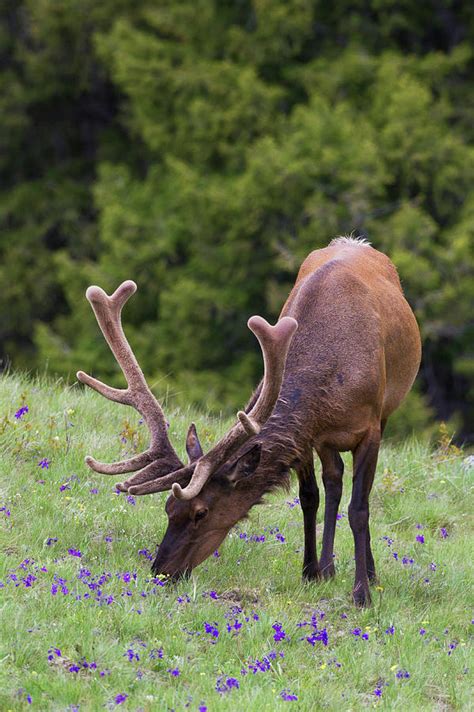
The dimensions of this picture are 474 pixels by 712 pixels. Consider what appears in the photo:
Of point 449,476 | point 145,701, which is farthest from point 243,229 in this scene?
point 145,701

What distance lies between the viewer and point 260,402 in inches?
269

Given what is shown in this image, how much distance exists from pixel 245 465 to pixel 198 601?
2.78 ft

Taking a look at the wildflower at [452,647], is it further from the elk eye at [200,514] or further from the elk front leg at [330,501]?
the elk eye at [200,514]

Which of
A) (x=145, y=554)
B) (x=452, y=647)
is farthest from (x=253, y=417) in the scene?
(x=452, y=647)

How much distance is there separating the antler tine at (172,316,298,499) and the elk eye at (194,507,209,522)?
6.3 inches

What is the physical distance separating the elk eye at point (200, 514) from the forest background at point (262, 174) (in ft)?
30.6

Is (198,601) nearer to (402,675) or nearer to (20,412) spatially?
(402,675)

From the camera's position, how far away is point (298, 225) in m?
18.3

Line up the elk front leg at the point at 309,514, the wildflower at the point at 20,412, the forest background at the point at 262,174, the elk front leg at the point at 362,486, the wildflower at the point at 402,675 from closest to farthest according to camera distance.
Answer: the wildflower at the point at 402,675 → the elk front leg at the point at 362,486 → the elk front leg at the point at 309,514 → the wildflower at the point at 20,412 → the forest background at the point at 262,174

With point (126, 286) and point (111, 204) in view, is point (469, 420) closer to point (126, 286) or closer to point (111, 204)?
point (111, 204)

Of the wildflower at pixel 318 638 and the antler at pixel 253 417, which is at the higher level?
the antler at pixel 253 417

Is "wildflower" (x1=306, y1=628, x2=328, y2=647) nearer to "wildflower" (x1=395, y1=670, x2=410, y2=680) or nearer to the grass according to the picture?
the grass

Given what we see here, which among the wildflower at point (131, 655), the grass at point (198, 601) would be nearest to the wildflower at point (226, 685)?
the grass at point (198, 601)

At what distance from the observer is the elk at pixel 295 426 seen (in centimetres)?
670
